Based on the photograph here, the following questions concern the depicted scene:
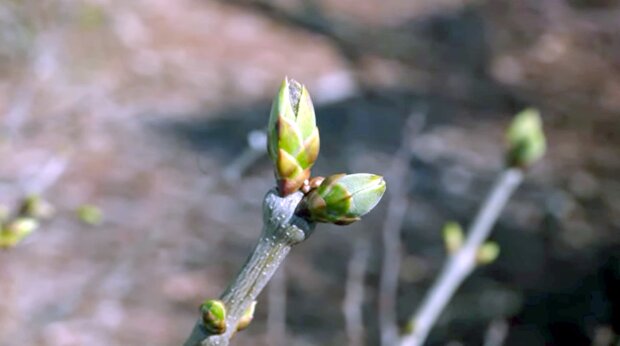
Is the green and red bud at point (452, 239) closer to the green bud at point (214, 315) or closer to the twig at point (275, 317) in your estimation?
the green bud at point (214, 315)

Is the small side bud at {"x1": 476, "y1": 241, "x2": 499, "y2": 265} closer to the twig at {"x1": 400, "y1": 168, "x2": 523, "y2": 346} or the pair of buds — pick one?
the twig at {"x1": 400, "y1": 168, "x2": 523, "y2": 346}

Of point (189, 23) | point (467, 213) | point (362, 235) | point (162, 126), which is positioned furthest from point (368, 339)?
point (189, 23)

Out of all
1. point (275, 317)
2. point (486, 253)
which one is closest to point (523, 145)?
point (486, 253)

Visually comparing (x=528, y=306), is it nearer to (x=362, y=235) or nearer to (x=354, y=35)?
(x=362, y=235)

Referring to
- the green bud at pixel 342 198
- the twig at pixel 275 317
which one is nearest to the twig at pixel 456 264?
the green bud at pixel 342 198

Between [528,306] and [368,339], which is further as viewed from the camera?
[528,306]

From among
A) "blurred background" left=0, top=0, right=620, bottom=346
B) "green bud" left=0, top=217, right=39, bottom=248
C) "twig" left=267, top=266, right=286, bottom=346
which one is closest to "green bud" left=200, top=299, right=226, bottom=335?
"green bud" left=0, top=217, right=39, bottom=248
